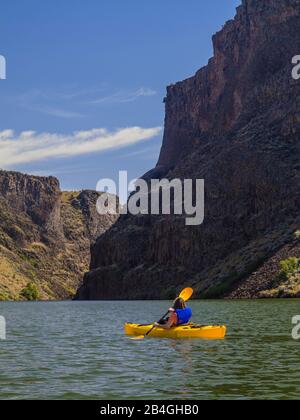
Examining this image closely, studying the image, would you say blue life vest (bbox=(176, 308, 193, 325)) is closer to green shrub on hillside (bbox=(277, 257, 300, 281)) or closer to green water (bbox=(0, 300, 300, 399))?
green water (bbox=(0, 300, 300, 399))

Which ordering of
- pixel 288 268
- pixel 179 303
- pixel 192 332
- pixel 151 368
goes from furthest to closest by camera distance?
1. pixel 288 268
2. pixel 179 303
3. pixel 192 332
4. pixel 151 368

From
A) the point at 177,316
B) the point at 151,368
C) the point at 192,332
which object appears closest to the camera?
the point at 151,368

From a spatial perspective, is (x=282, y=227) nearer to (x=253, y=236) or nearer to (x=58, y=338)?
(x=253, y=236)

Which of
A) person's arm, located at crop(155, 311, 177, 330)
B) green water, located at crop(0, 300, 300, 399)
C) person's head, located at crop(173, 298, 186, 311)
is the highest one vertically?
person's head, located at crop(173, 298, 186, 311)

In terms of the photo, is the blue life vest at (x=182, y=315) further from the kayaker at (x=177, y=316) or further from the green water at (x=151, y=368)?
the green water at (x=151, y=368)

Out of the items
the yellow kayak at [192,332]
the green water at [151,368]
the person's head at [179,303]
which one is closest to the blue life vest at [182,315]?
the person's head at [179,303]

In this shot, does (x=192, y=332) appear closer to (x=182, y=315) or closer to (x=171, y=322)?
(x=182, y=315)

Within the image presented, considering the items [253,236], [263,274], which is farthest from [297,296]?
[253,236]

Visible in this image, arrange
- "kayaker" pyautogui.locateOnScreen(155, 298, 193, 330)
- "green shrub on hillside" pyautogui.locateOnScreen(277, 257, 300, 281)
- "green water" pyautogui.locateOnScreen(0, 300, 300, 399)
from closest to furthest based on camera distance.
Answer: "green water" pyautogui.locateOnScreen(0, 300, 300, 399) → "kayaker" pyautogui.locateOnScreen(155, 298, 193, 330) → "green shrub on hillside" pyautogui.locateOnScreen(277, 257, 300, 281)

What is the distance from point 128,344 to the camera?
140 ft

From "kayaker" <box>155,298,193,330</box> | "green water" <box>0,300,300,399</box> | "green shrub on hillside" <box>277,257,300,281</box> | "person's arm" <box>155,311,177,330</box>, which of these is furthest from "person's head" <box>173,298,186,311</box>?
"green shrub on hillside" <box>277,257,300,281</box>

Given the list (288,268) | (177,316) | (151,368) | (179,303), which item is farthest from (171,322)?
(288,268)
